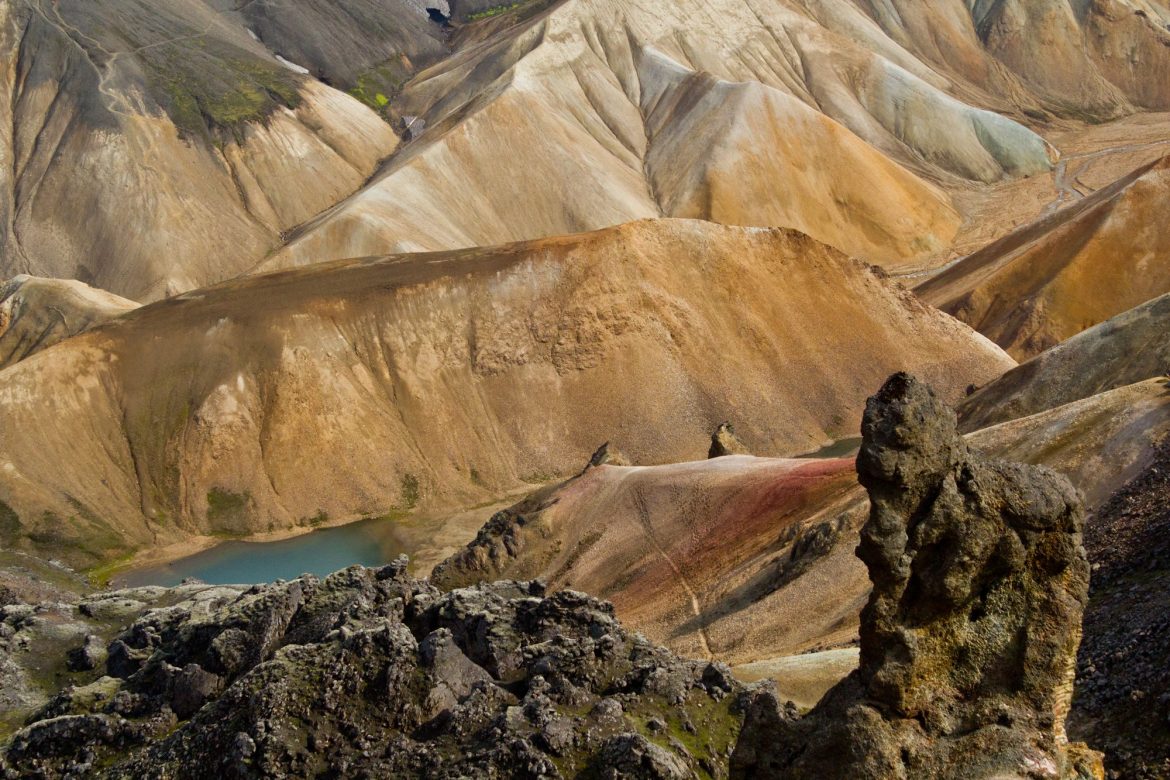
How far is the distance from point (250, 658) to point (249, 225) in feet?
298

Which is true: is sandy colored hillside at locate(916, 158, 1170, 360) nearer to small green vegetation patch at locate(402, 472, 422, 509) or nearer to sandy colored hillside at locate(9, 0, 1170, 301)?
sandy colored hillside at locate(9, 0, 1170, 301)

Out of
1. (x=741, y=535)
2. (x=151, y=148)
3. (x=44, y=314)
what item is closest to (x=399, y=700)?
(x=741, y=535)

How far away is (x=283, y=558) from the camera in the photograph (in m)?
59.5

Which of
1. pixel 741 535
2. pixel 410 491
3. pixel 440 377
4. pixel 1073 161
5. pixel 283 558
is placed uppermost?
pixel 1073 161

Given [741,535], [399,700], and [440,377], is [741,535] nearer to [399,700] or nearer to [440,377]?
Answer: [399,700]

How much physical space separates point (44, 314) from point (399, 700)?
70.9 meters

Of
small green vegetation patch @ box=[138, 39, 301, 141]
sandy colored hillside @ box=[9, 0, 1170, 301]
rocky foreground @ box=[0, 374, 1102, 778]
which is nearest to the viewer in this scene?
rocky foreground @ box=[0, 374, 1102, 778]

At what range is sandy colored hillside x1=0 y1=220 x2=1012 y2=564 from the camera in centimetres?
6562

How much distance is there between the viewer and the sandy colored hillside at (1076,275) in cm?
8075

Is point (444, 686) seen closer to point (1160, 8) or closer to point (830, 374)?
point (830, 374)

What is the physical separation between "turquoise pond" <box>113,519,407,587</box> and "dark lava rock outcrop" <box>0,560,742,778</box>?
1048 inches

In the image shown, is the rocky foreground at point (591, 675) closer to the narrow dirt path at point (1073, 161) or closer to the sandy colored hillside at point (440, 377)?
the sandy colored hillside at point (440, 377)

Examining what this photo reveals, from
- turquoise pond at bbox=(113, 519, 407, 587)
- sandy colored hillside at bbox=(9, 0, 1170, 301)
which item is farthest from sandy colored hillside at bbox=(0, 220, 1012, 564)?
sandy colored hillside at bbox=(9, 0, 1170, 301)

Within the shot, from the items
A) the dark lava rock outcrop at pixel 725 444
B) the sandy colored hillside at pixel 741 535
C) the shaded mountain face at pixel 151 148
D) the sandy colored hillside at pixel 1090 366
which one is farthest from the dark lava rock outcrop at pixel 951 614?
the shaded mountain face at pixel 151 148
